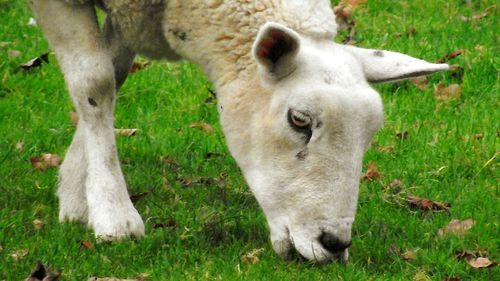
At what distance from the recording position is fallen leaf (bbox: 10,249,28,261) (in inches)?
218

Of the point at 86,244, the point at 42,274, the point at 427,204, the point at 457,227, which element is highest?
the point at 42,274

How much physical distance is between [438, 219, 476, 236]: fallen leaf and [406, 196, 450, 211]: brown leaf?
0.29 metres

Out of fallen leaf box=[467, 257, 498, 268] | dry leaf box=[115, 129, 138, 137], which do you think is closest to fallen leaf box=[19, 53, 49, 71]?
dry leaf box=[115, 129, 138, 137]

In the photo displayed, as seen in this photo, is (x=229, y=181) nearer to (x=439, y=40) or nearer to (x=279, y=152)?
(x=279, y=152)

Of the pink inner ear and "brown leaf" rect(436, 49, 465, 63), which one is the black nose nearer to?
the pink inner ear

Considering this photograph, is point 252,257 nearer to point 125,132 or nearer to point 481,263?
point 481,263

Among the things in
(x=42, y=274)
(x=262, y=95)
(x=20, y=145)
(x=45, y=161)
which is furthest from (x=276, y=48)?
(x=20, y=145)

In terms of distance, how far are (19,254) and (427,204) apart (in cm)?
232

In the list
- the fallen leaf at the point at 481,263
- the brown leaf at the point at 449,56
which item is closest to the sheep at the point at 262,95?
the fallen leaf at the point at 481,263

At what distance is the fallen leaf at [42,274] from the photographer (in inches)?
204

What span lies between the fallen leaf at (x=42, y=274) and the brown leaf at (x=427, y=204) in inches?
90.8

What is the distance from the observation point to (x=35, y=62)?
29.9 ft

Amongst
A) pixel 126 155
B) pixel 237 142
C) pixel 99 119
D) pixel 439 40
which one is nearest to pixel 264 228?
pixel 237 142

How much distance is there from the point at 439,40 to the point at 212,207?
368 cm
